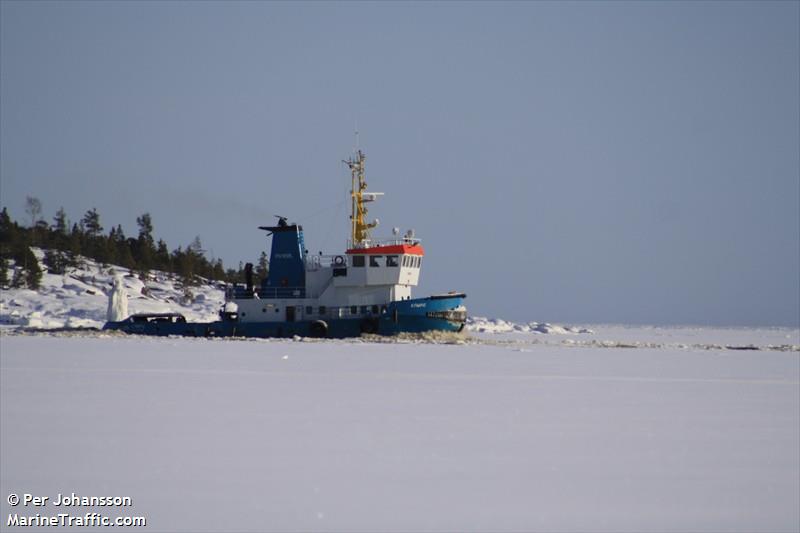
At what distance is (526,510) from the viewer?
7445mm

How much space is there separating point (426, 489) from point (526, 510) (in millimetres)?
1024

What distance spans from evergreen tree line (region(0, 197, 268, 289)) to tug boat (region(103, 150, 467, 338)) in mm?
35062

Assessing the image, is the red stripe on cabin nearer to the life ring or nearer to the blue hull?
the blue hull

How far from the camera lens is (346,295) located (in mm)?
41812

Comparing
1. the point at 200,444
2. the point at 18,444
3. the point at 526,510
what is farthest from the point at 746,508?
the point at 18,444

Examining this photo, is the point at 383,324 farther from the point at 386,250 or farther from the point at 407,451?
the point at 407,451

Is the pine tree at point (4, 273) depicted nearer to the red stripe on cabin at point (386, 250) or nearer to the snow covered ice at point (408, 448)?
the red stripe on cabin at point (386, 250)

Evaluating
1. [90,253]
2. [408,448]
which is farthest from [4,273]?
[408,448]

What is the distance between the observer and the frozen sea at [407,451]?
23.9 feet

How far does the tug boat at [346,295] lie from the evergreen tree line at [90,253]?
3506 centimetres

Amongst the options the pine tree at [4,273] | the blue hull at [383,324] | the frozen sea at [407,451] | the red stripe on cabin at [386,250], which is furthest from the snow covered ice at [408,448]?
the pine tree at [4,273]

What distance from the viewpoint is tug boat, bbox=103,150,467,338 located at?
134 feet

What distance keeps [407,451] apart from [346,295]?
32.2 meters

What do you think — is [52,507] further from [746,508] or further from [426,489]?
[746,508]
